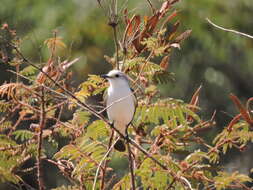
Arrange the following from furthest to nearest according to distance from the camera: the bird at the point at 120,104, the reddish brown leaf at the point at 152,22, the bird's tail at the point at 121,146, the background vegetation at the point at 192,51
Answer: the background vegetation at the point at 192,51
the bird at the point at 120,104
the bird's tail at the point at 121,146
the reddish brown leaf at the point at 152,22

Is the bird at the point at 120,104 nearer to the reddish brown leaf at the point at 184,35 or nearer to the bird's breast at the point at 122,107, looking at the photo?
the bird's breast at the point at 122,107

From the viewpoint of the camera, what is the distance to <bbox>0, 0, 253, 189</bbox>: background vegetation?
23.8ft

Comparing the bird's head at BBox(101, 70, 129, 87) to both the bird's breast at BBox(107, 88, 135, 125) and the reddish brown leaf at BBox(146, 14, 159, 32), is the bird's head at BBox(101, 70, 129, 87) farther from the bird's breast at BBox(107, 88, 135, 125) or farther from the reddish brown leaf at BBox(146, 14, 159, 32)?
the reddish brown leaf at BBox(146, 14, 159, 32)

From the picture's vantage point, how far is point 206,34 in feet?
26.7

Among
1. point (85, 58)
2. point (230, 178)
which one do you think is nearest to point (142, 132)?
point (230, 178)

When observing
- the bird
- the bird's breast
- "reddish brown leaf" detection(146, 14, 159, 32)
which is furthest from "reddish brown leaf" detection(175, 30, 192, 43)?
the bird's breast

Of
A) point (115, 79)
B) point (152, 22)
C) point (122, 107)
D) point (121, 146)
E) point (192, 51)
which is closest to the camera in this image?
point (152, 22)

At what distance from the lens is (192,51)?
828 cm

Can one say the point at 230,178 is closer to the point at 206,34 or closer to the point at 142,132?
the point at 142,132

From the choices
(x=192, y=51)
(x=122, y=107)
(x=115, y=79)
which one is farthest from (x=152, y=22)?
(x=192, y=51)

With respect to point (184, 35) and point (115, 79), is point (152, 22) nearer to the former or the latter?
point (184, 35)

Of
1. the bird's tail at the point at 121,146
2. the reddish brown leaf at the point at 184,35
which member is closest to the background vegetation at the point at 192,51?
the bird's tail at the point at 121,146

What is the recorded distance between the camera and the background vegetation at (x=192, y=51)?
7.25 metres

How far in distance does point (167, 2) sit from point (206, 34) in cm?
539
